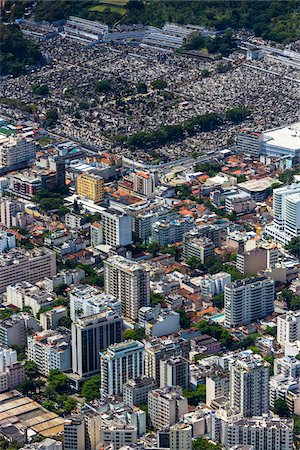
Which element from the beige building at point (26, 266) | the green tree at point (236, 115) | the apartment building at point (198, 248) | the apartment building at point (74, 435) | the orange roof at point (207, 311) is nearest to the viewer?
the apartment building at point (74, 435)

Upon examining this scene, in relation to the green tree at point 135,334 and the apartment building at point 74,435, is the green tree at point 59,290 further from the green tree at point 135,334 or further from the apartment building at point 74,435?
the apartment building at point 74,435

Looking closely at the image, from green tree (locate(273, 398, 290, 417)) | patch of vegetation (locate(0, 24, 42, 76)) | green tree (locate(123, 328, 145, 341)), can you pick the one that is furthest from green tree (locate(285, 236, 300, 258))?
patch of vegetation (locate(0, 24, 42, 76))

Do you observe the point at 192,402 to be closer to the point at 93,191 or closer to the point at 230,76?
the point at 93,191

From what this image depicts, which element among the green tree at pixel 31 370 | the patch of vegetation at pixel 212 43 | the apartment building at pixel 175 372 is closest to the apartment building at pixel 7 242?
the green tree at pixel 31 370

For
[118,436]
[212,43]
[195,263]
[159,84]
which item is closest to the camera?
[118,436]

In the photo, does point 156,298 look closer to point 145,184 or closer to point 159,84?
point 145,184

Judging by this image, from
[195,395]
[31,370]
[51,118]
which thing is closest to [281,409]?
[195,395]
